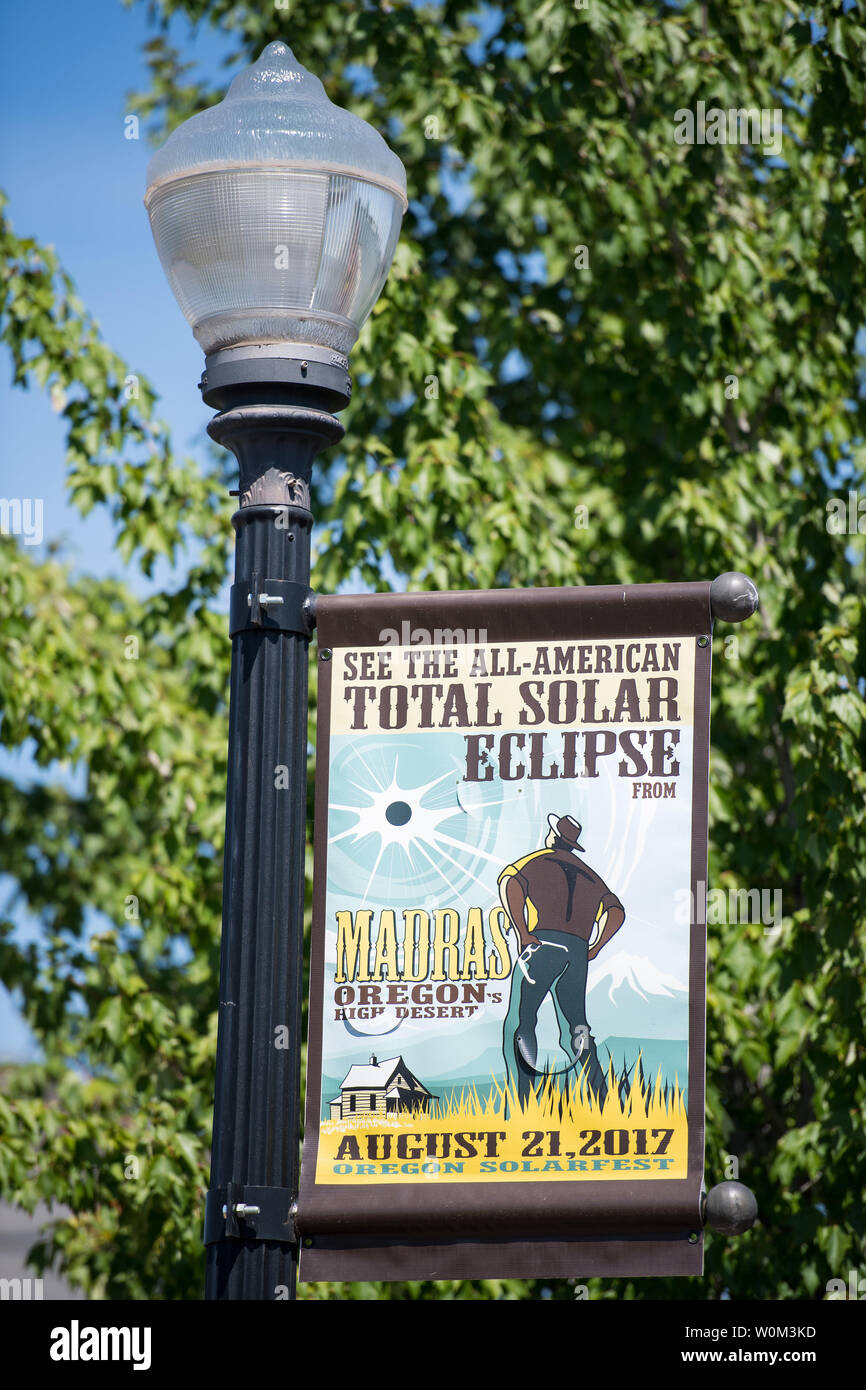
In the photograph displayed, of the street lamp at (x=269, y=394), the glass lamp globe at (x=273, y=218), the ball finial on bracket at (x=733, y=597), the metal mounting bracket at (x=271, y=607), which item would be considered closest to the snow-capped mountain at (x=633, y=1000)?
the street lamp at (x=269, y=394)

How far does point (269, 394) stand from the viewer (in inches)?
123

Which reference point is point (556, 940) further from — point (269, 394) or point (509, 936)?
point (269, 394)

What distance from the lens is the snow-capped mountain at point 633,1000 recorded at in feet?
9.44

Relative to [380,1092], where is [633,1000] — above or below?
above

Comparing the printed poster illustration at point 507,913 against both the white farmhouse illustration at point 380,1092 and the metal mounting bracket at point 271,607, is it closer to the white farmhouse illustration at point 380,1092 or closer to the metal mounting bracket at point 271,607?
the white farmhouse illustration at point 380,1092

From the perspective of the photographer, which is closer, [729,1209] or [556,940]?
[729,1209]

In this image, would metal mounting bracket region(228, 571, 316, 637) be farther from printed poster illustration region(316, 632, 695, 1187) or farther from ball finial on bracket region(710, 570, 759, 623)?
ball finial on bracket region(710, 570, 759, 623)

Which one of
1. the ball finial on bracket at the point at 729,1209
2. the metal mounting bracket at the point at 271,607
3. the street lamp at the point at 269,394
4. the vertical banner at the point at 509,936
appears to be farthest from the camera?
the metal mounting bracket at the point at 271,607

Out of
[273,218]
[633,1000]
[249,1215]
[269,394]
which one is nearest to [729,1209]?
[633,1000]

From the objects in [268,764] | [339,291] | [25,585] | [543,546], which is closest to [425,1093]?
[268,764]

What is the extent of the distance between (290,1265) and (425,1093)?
0.38 metres

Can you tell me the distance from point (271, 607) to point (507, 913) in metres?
0.74

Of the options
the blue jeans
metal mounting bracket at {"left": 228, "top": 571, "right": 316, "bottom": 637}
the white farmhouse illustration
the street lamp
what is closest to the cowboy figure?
the blue jeans

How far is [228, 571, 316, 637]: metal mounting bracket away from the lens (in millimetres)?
3025
